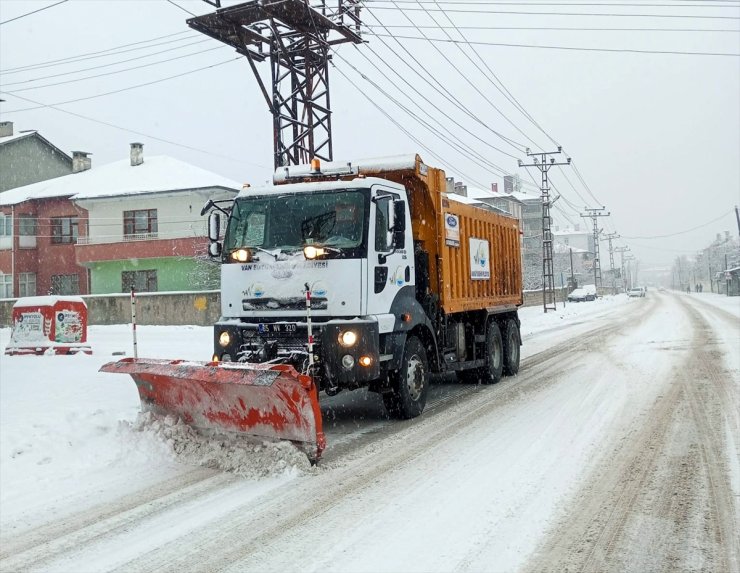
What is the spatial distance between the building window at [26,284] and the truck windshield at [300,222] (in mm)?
35878

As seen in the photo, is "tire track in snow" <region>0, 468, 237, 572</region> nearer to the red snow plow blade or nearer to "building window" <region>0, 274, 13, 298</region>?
the red snow plow blade

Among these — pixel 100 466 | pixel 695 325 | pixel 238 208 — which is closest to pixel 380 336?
pixel 238 208

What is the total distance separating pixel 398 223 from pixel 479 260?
11.3ft

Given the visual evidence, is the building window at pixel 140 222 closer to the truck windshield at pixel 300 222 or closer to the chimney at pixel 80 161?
the chimney at pixel 80 161

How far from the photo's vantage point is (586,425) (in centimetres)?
727

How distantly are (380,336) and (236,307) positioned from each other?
66.0 inches

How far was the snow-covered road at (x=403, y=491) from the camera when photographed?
12.8 ft

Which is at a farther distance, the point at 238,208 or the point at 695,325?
the point at 695,325

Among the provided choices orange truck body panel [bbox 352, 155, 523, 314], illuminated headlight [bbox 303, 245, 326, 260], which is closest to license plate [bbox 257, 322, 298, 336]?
illuminated headlight [bbox 303, 245, 326, 260]

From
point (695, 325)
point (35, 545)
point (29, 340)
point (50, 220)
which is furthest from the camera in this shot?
point (50, 220)

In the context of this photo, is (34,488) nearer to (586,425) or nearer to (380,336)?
(380,336)

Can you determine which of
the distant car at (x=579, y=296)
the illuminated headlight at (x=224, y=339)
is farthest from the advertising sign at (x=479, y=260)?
the distant car at (x=579, y=296)

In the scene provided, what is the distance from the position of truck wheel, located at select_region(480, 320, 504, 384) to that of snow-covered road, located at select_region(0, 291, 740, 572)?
5.03 ft

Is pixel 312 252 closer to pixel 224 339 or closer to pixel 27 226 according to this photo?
pixel 224 339
